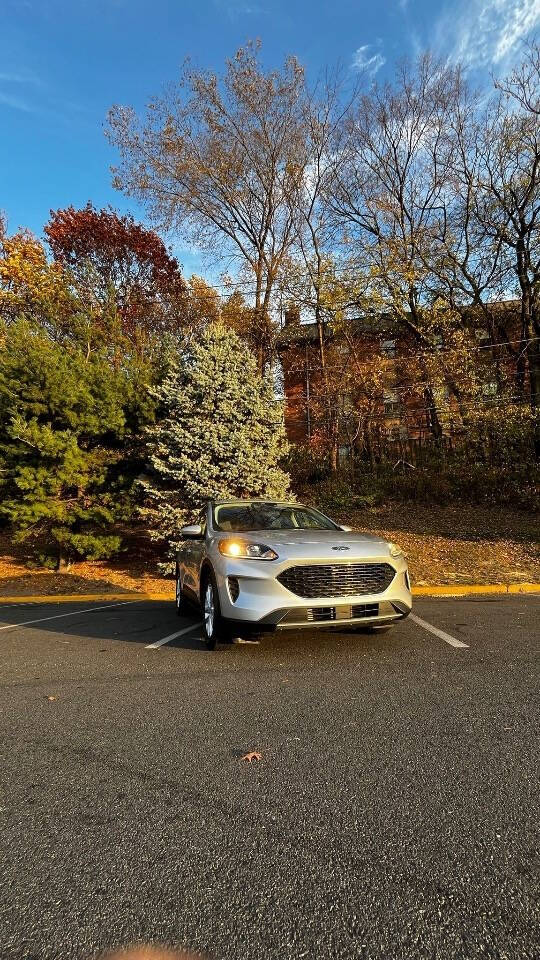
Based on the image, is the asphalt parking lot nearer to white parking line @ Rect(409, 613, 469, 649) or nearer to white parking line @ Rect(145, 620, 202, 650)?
white parking line @ Rect(409, 613, 469, 649)

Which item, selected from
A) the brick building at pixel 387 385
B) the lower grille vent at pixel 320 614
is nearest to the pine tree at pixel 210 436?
the lower grille vent at pixel 320 614

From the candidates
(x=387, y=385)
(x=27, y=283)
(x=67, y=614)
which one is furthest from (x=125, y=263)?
(x=67, y=614)

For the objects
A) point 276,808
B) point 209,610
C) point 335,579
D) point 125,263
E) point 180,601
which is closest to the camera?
point 276,808

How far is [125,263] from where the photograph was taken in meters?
24.5

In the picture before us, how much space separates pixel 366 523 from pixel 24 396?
913 cm

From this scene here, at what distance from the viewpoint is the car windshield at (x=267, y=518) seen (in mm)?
5663

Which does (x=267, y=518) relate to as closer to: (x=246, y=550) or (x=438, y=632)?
(x=246, y=550)

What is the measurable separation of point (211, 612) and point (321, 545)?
129cm

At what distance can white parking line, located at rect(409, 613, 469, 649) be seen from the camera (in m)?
4.95

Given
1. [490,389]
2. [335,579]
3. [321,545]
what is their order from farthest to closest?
[490,389]
[321,545]
[335,579]

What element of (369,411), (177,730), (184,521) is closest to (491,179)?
(369,411)

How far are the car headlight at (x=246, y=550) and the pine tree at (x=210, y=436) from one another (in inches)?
203

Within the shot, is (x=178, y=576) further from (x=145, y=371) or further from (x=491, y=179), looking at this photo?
(x=491, y=179)

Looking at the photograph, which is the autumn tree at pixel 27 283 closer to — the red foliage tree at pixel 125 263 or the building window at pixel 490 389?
the red foliage tree at pixel 125 263
